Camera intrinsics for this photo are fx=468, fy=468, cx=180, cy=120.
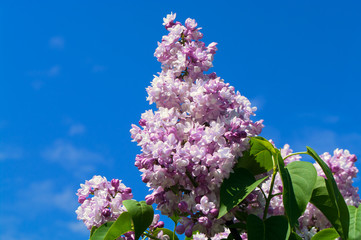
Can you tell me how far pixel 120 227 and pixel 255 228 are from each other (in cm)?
67

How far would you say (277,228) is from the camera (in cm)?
217

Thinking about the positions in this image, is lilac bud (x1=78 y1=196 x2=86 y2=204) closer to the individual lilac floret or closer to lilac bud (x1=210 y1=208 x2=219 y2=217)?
the individual lilac floret

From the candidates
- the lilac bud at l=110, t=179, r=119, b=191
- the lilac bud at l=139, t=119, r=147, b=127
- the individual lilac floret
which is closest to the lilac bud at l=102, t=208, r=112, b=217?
the individual lilac floret

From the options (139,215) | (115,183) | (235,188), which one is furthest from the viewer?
(115,183)

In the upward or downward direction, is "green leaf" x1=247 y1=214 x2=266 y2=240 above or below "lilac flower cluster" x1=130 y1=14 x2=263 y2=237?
below

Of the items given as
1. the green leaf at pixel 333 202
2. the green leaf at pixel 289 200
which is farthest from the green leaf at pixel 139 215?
the green leaf at pixel 333 202

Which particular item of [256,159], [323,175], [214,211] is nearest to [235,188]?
[214,211]

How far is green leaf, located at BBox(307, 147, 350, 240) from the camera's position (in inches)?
80.4

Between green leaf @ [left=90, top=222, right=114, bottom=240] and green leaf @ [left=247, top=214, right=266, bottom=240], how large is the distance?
2.44 ft

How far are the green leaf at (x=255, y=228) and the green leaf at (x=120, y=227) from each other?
1.95 ft

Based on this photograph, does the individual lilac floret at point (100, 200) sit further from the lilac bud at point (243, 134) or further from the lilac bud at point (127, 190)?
the lilac bud at point (243, 134)

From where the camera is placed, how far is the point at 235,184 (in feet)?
7.07

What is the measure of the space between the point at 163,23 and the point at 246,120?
0.83 meters

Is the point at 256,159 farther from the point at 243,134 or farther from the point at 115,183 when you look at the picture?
the point at 115,183
